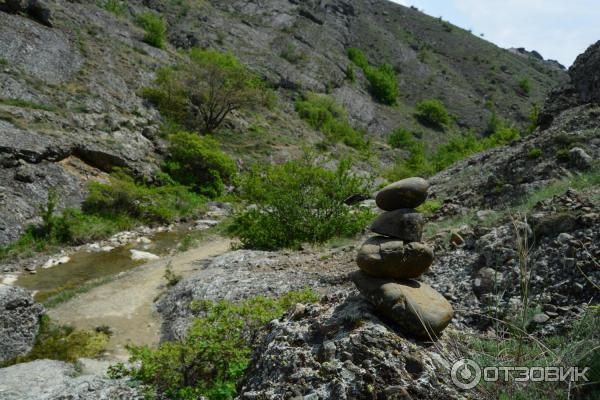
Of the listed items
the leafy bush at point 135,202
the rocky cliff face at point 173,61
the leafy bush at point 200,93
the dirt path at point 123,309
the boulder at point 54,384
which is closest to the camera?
the boulder at point 54,384

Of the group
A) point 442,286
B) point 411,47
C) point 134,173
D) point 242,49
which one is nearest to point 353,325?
point 442,286

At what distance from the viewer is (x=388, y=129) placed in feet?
204

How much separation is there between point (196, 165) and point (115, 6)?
29928mm

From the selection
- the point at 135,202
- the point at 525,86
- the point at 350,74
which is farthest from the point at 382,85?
the point at 135,202

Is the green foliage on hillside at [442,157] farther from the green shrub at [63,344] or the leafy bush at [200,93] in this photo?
the green shrub at [63,344]

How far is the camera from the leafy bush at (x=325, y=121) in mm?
48375

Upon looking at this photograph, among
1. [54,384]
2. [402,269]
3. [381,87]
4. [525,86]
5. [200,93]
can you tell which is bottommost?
[54,384]

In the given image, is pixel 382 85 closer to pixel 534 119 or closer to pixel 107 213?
pixel 534 119

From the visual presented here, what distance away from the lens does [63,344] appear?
791 centimetres

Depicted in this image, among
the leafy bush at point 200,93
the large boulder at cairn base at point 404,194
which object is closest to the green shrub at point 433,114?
the leafy bush at point 200,93

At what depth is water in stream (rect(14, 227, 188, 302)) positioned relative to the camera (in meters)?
11.4

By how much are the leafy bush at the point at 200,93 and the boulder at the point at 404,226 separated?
2831 cm

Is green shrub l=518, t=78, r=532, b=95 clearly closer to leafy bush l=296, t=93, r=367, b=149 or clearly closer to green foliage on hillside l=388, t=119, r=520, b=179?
green foliage on hillside l=388, t=119, r=520, b=179

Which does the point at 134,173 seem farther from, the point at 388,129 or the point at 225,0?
the point at 225,0
